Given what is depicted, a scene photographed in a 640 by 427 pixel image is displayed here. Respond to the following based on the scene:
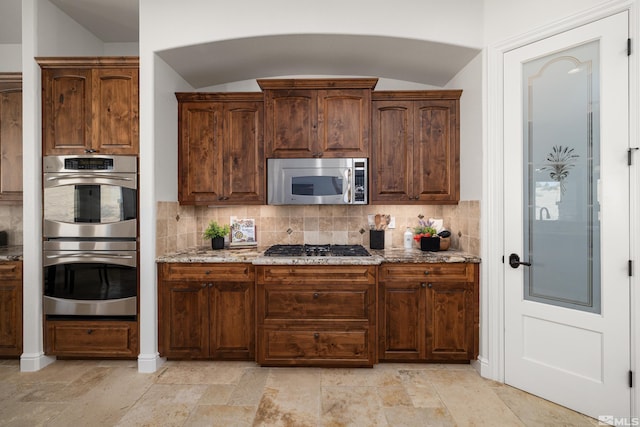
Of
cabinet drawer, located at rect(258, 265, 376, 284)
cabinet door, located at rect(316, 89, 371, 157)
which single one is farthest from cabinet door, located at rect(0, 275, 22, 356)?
cabinet door, located at rect(316, 89, 371, 157)

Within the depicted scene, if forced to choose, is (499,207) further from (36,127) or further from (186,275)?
(36,127)

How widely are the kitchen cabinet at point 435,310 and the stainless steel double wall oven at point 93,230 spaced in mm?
2187

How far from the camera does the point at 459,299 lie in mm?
2764

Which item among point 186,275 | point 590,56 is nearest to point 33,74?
point 186,275

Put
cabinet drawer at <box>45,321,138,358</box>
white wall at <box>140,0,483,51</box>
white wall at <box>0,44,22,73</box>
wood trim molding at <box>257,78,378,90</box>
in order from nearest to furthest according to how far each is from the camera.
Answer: white wall at <box>140,0,483,51</box> < cabinet drawer at <box>45,321,138,358</box> < wood trim molding at <box>257,78,378,90</box> < white wall at <box>0,44,22,73</box>

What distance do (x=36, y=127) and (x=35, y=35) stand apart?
0.78m

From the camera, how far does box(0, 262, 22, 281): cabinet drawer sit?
2.82m

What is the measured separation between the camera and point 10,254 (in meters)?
2.87

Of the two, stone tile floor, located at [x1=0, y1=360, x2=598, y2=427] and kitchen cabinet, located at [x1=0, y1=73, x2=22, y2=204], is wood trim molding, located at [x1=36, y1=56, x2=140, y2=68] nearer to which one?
kitchen cabinet, located at [x1=0, y1=73, x2=22, y2=204]

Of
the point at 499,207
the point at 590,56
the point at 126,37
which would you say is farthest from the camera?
the point at 126,37

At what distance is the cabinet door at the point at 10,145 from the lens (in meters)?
3.06

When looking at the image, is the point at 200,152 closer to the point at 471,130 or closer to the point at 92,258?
the point at 92,258

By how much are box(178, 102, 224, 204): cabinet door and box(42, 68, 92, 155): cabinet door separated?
30.6 inches

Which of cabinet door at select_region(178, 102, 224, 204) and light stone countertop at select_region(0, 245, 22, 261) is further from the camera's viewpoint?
cabinet door at select_region(178, 102, 224, 204)
